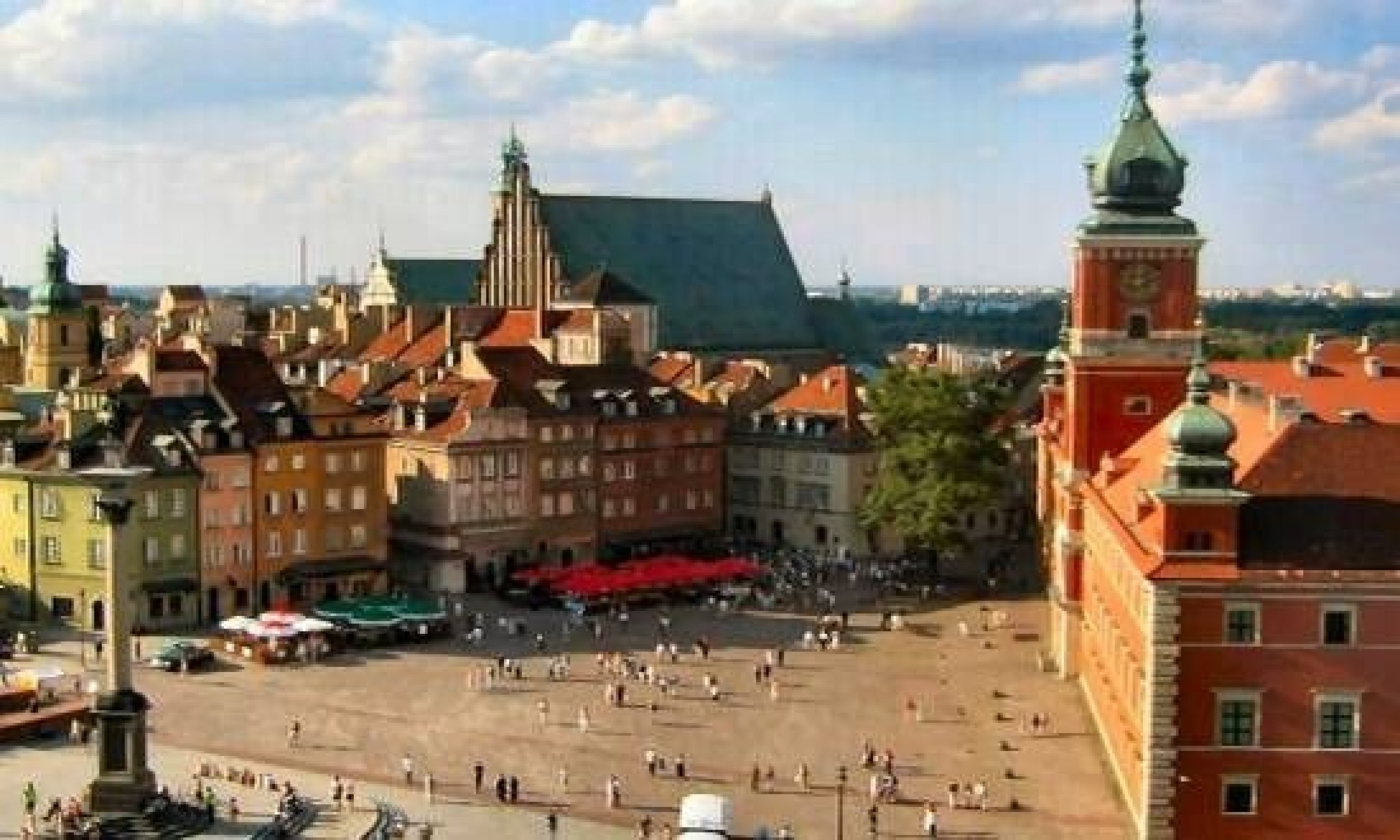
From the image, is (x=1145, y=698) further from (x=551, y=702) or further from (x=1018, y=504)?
(x=1018, y=504)

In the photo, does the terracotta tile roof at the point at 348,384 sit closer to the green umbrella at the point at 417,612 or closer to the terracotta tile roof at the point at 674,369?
the terracotta tile roof at the point at 674,369

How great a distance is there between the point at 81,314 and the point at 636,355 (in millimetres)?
33210

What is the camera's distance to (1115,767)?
184ft

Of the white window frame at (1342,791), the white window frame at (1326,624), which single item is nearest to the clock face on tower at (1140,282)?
the white window frame at (1326,624)

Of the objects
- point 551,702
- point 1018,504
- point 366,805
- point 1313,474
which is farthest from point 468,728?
point 1018,504

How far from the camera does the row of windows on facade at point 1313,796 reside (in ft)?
156

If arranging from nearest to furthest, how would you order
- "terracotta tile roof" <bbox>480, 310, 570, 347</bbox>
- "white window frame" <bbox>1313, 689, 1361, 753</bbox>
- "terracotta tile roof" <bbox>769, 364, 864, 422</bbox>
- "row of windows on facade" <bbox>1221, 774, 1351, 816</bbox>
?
"white window frame" <bbox>1313, 689, 1361, 753</bbox> → "row of windows on facade" <bbox>1221, 774, 1351, 816</bbox> → "terracotta tile roof" <bbox>769, 364, 864, 422</bbox> → "terracotta tile roof" <bbox>480, 310, 570, 347</bbox>

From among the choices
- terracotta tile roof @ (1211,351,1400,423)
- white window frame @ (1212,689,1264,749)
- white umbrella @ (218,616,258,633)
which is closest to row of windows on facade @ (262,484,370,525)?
white umbrella @ (218,616,258,633)

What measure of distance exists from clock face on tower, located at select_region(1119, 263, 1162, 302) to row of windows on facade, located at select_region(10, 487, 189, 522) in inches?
1511

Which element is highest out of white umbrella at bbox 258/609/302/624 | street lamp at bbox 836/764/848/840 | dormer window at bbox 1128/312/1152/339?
dormer window at bbox 1128/312/1152/339

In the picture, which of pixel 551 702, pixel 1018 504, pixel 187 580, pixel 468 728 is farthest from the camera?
pixel 1018 504

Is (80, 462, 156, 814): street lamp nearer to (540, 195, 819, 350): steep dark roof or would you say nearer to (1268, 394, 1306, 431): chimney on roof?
(1268, 394, 1306, 431): chimney on roof

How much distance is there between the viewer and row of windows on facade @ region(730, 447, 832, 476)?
10262 cm

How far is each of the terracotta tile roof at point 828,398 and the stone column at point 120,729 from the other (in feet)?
188
